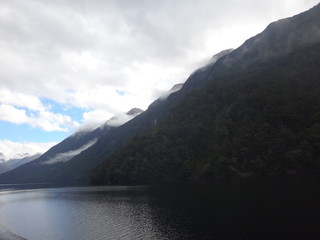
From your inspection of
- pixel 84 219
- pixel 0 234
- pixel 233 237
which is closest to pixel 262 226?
pixel 233 237

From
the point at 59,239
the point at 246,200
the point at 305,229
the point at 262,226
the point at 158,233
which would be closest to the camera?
the point at 305,229

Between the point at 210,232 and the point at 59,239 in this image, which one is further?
the point at 59,239

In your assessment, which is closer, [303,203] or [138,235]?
[138,235]

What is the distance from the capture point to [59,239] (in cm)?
8725

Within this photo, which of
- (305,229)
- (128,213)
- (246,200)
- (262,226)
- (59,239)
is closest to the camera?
(305,229)

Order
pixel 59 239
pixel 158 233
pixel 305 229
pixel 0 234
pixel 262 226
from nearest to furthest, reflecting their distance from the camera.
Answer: pixel 305 229
pixel 262 226
pixel 158 233
pixel 59 239
pixel 0 234

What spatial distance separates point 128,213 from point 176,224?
1394 inches

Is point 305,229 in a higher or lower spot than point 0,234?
lower

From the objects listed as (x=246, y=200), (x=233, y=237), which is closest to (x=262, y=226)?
(x=233, y=237)

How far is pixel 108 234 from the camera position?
86312mm

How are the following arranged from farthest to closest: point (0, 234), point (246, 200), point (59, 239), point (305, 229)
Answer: point (246, 200)
point (0, 234)
point (59, 239)
point (305, 229)

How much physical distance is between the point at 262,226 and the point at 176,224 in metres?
24.6

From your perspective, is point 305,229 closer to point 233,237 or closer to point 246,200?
point 233,237

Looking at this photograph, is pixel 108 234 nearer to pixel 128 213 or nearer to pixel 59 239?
pixel 59 239
